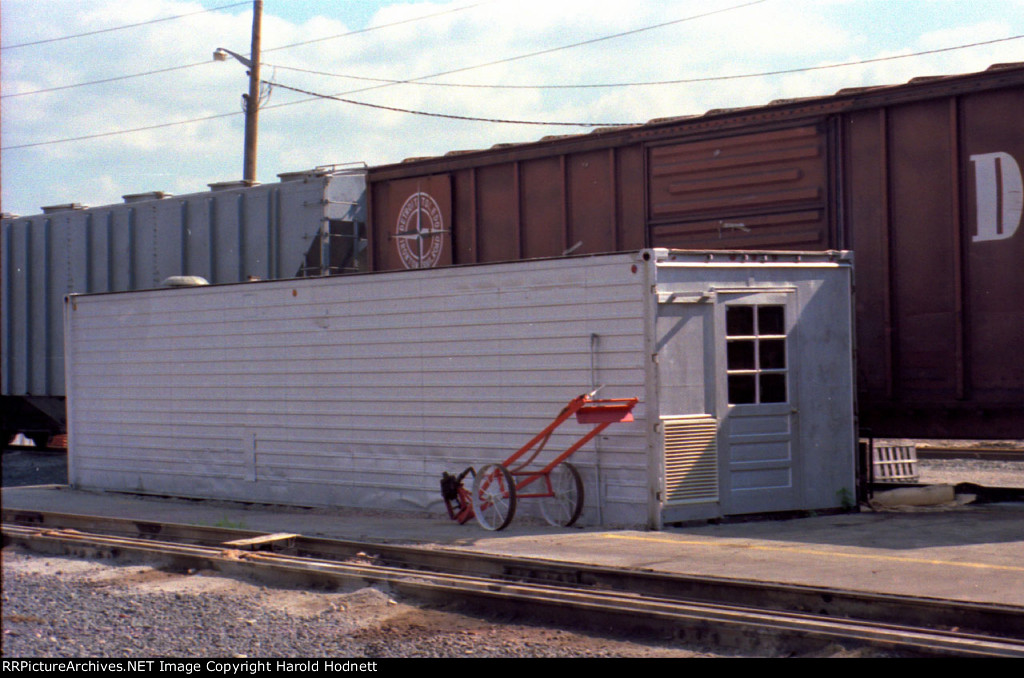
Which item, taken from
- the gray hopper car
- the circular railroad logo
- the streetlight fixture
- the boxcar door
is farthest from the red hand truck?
the streetlight fixture

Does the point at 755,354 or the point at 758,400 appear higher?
the point at 755,354

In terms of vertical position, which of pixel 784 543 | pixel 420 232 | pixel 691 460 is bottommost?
pixel 784 543

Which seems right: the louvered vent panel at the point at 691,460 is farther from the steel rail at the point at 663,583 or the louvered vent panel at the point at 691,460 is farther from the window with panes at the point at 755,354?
the steel rail at the point at 663,583

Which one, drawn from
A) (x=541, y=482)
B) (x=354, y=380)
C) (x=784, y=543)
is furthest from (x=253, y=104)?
(x=784, y=543)

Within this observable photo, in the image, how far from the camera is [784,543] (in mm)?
9055

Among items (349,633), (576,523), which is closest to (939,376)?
(576,523)

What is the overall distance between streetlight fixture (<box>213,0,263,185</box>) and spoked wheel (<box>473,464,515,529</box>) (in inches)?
586

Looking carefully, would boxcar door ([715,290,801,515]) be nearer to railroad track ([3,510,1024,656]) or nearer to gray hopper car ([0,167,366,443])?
railroad track ([3,510,1024,656])

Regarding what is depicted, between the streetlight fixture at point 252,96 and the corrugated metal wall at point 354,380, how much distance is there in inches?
366

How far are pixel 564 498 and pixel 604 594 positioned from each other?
3537mm

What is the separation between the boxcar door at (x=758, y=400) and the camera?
10469 mm

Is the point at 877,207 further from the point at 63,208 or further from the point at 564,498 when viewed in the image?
the point at 63,208

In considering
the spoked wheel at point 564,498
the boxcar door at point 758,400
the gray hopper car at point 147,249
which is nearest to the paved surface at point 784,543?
the spoked wheel at point 564,498

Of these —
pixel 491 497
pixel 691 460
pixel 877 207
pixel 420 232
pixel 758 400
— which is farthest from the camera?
pixel 420 232
